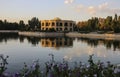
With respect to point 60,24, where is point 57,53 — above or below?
below

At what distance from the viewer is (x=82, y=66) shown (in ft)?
21.9

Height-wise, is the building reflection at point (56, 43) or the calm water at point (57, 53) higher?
the calm water at point (57, 53)

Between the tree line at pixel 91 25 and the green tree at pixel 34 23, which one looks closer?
the tree line at pixel 91 25

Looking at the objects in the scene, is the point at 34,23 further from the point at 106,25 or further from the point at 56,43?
the point at 56,43

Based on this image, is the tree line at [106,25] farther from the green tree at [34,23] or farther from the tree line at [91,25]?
the green tree at [34,23]

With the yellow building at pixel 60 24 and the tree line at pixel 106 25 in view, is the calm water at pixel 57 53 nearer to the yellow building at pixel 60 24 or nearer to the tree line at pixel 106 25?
the tree line at pixel 106 25

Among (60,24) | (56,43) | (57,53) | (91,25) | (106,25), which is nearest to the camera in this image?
(57,53)

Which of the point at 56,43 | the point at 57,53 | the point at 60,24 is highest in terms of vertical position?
the point at 60,24

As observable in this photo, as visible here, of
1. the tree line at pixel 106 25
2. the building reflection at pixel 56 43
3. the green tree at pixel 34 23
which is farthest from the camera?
the green tree at pixel 34 23

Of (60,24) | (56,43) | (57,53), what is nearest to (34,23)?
(60,24)

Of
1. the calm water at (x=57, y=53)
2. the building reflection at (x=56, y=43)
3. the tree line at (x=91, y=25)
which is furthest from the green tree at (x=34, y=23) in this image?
the calm water at (x=57, y=53)

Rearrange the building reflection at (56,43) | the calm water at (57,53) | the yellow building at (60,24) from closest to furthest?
the calm water at (57,53), the building reflection at (56,43), the yellow building at (60,24)

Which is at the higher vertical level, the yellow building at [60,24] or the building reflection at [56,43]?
the yellow building at [60,24]

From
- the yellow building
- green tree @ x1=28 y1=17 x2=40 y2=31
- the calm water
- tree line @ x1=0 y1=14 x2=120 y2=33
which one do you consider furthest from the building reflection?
green tree @ x1=28 y1=17 x2=40 y2=31
